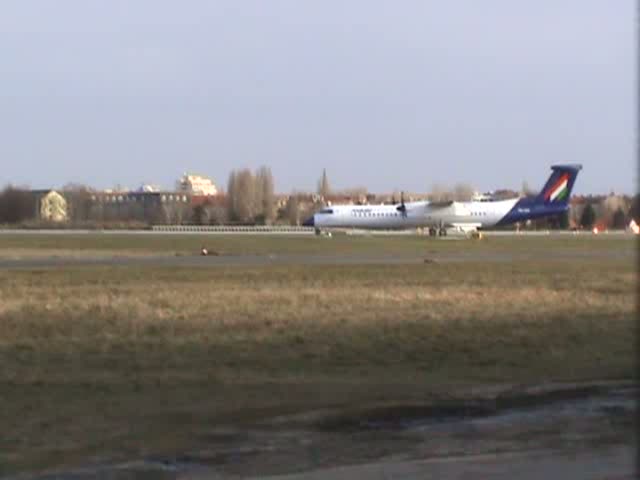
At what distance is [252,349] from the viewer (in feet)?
58.0

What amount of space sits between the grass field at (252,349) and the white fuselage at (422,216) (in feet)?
220

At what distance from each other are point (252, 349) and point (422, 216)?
277 feet

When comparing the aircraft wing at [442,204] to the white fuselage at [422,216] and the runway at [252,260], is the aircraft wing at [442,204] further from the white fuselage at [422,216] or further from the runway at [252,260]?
the runway at [252,260]

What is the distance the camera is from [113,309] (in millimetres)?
23375

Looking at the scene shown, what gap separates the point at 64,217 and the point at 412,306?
163 metres

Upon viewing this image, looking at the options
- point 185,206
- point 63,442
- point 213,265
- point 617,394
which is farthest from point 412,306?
point 185,206

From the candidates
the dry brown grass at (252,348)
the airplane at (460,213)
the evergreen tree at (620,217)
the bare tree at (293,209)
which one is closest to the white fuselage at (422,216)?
the airplane at (460,213)

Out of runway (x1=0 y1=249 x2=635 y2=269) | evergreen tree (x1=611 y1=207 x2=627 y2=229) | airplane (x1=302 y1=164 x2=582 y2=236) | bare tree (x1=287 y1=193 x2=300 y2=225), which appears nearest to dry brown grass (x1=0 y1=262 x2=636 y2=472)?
evergreen tree (x1=611 y1=207 x2=627 y2=229)

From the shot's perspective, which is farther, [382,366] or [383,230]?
[383,230]

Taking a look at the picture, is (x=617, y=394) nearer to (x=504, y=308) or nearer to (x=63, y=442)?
(x=63, y=442)

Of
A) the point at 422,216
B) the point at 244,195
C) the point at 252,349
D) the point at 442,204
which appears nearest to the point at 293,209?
the point at 244,195

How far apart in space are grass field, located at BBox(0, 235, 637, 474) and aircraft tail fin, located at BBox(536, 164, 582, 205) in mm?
66604

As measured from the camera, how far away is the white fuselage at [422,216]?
99.2m

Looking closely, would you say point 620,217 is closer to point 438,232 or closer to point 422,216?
point 438,232
